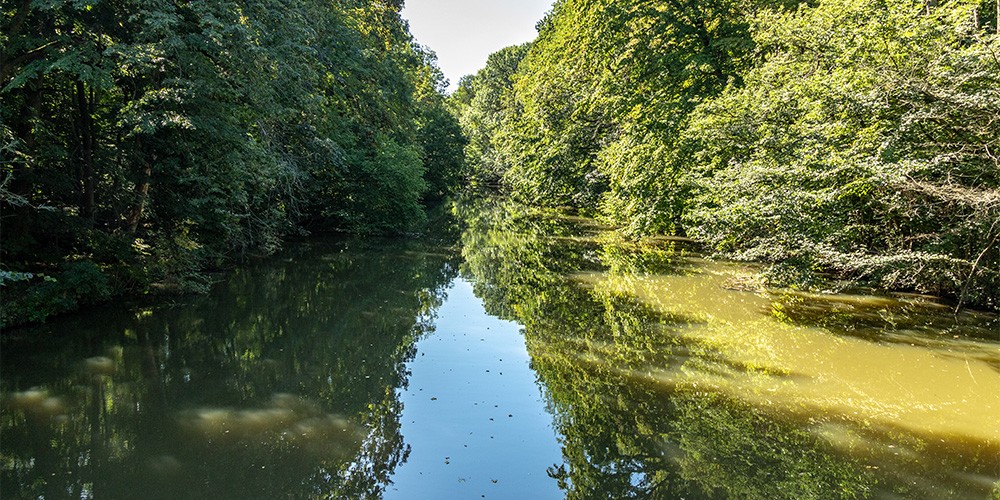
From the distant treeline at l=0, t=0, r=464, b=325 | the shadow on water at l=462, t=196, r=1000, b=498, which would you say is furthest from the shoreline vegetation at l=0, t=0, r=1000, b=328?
the shadow on water at l=462, t=196, r=1000, b=498

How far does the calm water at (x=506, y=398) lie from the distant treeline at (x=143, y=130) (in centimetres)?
109

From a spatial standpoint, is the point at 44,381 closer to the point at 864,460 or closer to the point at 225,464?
the point at 225,464

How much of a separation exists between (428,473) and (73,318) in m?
7.80

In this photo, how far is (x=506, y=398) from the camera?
291 inches

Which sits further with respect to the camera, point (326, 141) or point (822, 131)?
point (326, 141)

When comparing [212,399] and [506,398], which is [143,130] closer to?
[212,399]

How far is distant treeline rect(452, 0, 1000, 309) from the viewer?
29.9 feet

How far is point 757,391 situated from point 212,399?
22.2 feet

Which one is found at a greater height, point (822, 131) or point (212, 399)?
point (822, 131)

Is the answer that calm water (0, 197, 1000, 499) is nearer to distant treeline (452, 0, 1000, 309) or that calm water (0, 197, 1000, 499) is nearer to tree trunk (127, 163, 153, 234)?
distant treeline (452, 0, 1000, 309)

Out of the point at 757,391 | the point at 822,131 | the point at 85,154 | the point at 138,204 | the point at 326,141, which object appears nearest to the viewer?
the point at 757,391

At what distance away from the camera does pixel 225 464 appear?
5.33m

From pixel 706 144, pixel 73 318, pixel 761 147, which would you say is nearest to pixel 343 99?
pixel 73 318

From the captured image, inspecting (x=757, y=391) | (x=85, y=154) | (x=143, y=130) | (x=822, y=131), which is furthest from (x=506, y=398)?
(x=85, y=154)
